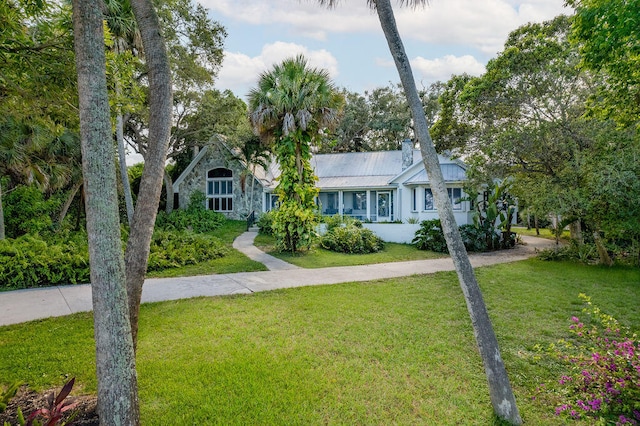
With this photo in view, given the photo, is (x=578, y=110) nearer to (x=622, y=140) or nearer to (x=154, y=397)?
(x=622, y=140)

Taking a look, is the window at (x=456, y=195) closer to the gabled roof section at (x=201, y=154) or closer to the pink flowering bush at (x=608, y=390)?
the gabled roof section at (x=201, y=154)

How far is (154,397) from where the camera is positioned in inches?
139

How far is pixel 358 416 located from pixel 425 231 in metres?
13.1

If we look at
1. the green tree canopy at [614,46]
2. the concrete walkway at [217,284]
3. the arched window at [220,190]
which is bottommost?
the concrete walkway at [217,284]

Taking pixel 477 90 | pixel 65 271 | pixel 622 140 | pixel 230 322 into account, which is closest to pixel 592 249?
pixel 622 140

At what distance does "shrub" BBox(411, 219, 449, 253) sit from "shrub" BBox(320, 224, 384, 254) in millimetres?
1947

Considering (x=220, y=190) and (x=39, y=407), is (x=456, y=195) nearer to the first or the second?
(x=220, y=190)

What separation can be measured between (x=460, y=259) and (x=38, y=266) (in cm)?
944

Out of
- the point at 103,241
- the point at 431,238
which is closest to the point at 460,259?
the point at 103,241

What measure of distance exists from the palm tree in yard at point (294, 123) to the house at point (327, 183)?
25.9 ft

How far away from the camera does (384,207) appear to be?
21.8 m

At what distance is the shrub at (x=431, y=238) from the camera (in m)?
14.9

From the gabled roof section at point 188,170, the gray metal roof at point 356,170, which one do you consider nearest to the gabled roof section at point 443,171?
the gray metal roof at point 356,170

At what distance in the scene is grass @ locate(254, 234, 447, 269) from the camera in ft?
38.5
